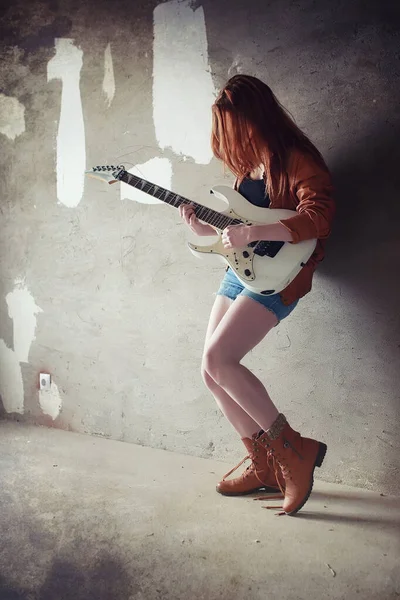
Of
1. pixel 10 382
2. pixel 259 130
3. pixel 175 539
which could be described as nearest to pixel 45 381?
pixel 10 382

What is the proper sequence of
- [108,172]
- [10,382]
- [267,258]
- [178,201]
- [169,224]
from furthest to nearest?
1. [10,382]
2. [169,224]
3. [108,172]
4. [178,201]
5. [267,258]

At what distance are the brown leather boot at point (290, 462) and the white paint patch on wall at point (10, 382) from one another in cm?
168

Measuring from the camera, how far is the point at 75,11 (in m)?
2.91

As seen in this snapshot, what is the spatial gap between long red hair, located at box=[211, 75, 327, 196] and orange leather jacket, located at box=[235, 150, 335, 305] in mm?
34

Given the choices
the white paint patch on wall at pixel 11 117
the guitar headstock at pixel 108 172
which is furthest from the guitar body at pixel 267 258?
the white paint patch on wall at pixel 11 117

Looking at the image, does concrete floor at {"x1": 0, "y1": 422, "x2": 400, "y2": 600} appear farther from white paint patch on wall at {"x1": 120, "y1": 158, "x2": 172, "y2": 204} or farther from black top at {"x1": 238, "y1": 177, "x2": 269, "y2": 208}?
white paint patch on wall at {"x1": 120, "y1": 158, "x2": 172, "y2": 204}

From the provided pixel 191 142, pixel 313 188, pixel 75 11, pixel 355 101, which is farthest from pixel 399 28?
pixel 75 11

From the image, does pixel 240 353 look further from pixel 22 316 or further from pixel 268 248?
pixel 22 316

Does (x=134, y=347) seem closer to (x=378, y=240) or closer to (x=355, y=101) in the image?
(x=378, y=240)

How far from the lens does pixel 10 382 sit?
327cm

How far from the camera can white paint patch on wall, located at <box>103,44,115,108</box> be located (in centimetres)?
284

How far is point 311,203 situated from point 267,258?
233 mm

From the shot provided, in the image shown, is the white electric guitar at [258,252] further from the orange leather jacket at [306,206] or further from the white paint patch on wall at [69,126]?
the white paint patch on wall at [69,126]

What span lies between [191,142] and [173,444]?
1422 mm
